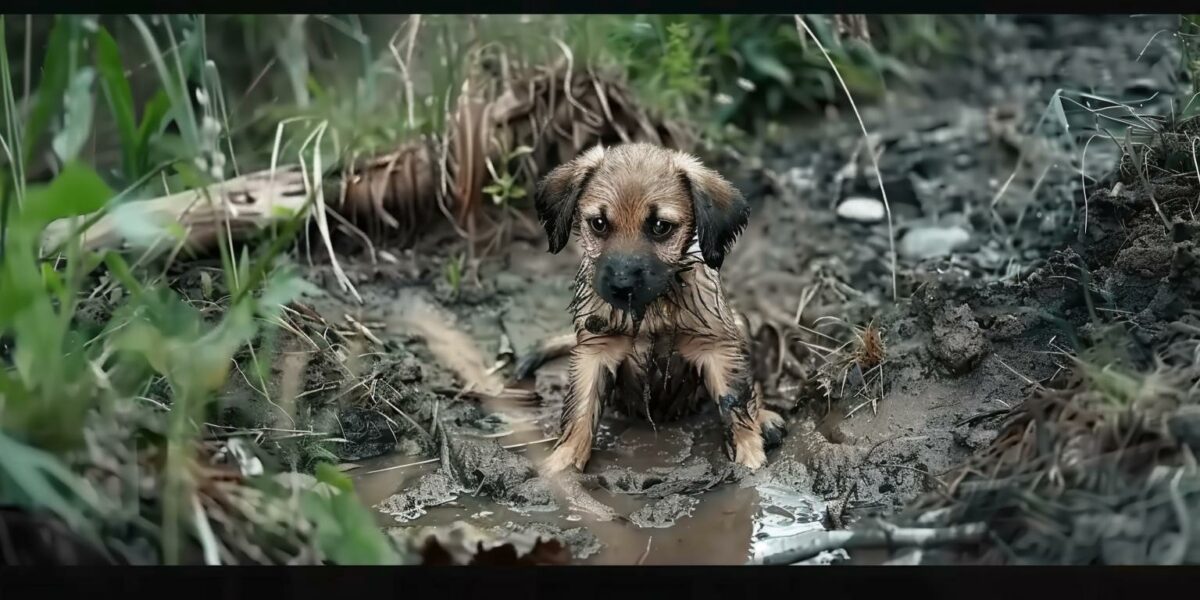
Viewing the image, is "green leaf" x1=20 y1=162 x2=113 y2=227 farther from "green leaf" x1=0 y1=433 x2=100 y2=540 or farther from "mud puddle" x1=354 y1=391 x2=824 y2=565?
"mud puddle" x1=354 y1=391 x2=824 y2=565

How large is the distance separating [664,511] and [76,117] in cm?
231

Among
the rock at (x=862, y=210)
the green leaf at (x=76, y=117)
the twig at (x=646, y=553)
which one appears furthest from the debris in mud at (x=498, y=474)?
the rock at (x=862, y=210)

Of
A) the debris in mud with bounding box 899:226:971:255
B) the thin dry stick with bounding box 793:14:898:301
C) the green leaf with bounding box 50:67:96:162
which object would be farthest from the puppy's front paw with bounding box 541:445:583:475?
the debris in mud with bounding box 899:226:971:255

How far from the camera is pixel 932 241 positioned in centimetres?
468

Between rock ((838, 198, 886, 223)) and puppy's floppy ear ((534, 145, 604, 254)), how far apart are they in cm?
187

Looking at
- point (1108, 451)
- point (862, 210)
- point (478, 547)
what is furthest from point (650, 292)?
point (862, 210)

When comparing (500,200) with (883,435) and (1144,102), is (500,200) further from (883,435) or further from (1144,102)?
(1144,102)

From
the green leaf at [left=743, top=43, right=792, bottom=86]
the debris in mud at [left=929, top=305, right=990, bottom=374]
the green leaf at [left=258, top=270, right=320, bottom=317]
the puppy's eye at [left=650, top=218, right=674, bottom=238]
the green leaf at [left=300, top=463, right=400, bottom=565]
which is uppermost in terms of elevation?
the green leaf at [left=743, top=43, right=792, bottom=86]

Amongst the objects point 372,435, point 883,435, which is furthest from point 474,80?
point 883,435

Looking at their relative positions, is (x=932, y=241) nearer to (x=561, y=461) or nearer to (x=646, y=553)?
(x=561, y=461)

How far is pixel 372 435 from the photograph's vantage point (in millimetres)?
3521

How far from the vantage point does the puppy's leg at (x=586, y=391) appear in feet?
11.5

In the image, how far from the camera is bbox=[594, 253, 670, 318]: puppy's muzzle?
3.18 m
